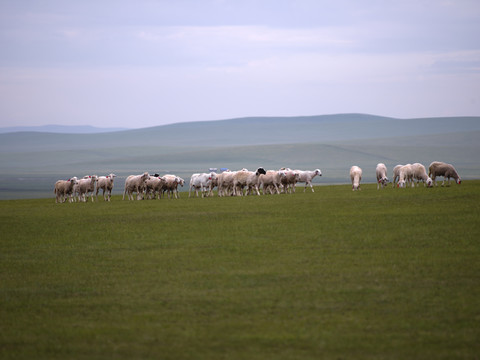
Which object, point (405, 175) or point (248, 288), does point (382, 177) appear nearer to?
point (405, 175)

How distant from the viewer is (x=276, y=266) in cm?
1485

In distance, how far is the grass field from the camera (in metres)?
9.79

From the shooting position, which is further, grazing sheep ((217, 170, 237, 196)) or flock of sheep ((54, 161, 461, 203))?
grazing sheep ((217, 170, 237, 196))

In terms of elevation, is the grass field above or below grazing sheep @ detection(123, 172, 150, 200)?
below

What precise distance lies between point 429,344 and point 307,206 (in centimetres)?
1732

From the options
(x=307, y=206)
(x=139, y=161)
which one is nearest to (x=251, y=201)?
(x=307, y=206)

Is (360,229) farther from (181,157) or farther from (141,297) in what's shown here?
A: (181,157)

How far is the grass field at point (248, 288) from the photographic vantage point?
32.1ft

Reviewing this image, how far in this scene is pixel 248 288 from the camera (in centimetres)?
1291

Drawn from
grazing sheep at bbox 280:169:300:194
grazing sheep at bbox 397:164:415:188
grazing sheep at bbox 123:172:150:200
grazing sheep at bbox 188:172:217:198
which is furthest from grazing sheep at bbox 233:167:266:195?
grazing sheep at bbox 397:164:415:188

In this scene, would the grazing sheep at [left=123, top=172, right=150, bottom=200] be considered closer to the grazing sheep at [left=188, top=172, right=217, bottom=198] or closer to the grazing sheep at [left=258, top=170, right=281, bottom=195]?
the grazing sheep at [left=188, top=172, right=217, bottom=198]

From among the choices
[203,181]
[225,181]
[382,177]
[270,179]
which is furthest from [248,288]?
[382,177]

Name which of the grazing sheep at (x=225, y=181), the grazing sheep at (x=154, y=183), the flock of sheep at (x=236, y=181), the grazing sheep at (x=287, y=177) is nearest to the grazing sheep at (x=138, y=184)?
the flock of sheep at (x=236, y=181)

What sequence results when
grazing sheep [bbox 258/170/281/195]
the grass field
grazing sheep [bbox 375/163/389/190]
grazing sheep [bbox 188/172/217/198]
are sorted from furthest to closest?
grazing sheep [bbox 188/172/217/198] < grazing sheep [bbox 375/163/389/190] < grazing sheep [bbox 258/170/281/195] < the grass field
